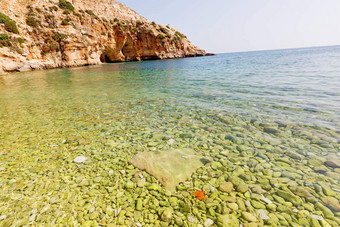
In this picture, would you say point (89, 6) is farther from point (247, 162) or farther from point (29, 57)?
point (247, 162)

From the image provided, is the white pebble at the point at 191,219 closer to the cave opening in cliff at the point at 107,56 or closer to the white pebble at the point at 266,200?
the white pebble at the point at 266,200

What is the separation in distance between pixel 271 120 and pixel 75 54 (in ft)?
189

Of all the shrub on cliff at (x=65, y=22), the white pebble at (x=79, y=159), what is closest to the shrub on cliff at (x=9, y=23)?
Answer: the shrub on cliff at (x=65, y=22)

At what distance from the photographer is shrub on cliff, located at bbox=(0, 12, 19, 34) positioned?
36378mm

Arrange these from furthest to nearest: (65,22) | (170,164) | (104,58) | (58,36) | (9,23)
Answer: (104,58) < (65,22) < (58,36) < (9,23) < (170,164)

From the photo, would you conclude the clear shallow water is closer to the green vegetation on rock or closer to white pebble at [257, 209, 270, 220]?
white pebble at [257, 209, 270, 220]

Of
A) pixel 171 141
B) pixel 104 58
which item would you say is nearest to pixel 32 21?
pixel 104 58

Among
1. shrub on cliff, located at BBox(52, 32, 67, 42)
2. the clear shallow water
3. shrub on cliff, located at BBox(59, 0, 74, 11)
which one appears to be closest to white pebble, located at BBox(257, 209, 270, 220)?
the clear shallow water

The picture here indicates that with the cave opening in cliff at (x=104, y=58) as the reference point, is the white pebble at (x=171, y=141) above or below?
above

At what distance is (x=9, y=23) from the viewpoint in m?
37.1

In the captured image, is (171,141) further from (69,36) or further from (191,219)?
(69,36)

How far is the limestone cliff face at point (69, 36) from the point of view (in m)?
36.9

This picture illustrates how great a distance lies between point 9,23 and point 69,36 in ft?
42.4

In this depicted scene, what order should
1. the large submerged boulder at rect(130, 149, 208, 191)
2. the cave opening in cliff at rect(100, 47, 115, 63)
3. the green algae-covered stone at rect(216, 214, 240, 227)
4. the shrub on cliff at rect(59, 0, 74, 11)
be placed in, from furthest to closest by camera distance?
the cave opening in cliff at rect(100, 47, 115, 63) < the shrub on cliff at rect(59, 0, 74, 11) < the large submerged boulder at rect(130, 149, 208, 191) < the green algae-covered stone at rect(216, 214, 240, 227)
